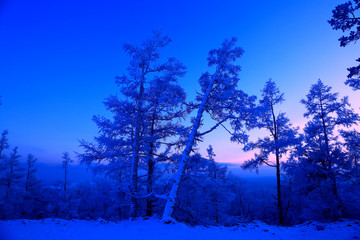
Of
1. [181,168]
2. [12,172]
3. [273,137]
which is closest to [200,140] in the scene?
[181,168]

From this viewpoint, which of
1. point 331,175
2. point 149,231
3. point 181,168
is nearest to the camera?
point 149,231

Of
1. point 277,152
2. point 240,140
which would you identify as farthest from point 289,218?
point 240,140

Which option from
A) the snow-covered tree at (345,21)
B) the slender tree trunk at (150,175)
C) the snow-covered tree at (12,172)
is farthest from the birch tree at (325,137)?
the snow-covered tree at (12,172)

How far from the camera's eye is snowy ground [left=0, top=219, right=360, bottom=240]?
14.4ft

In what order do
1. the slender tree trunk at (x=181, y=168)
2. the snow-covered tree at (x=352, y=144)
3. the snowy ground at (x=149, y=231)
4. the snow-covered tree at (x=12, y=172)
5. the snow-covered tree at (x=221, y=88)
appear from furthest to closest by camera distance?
the snow-covered tree at (x=12, y=172) → the snow-covered tree at (x=352, y=144) → the snow-covered tree at (x=221, y=88) → the slender tree trunk at (x=181, y=168) → the snowy ground at (x=149, y=231)

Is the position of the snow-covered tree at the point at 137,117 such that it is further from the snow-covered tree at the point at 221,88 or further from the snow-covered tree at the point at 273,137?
the snow-covered tree at the point at 273,137

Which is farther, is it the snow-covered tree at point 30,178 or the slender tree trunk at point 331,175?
the snow-covered tree at point 30,178

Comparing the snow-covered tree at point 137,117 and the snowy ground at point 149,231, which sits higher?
the snow-covered tree at point 137,117

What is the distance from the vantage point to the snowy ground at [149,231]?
4.40 m

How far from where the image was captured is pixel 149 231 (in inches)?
187

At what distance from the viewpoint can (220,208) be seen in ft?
62.7

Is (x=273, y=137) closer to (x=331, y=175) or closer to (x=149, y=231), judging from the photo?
(x=331, y=175)

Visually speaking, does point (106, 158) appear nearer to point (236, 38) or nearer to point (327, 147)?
point (236, 38)

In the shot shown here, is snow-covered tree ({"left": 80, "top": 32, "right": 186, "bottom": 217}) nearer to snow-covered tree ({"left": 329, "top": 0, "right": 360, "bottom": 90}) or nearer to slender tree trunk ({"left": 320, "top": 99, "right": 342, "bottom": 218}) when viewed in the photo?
snow-covered tree ({"left": 329, "top": 0, "right": 360, "bottom": 90})
